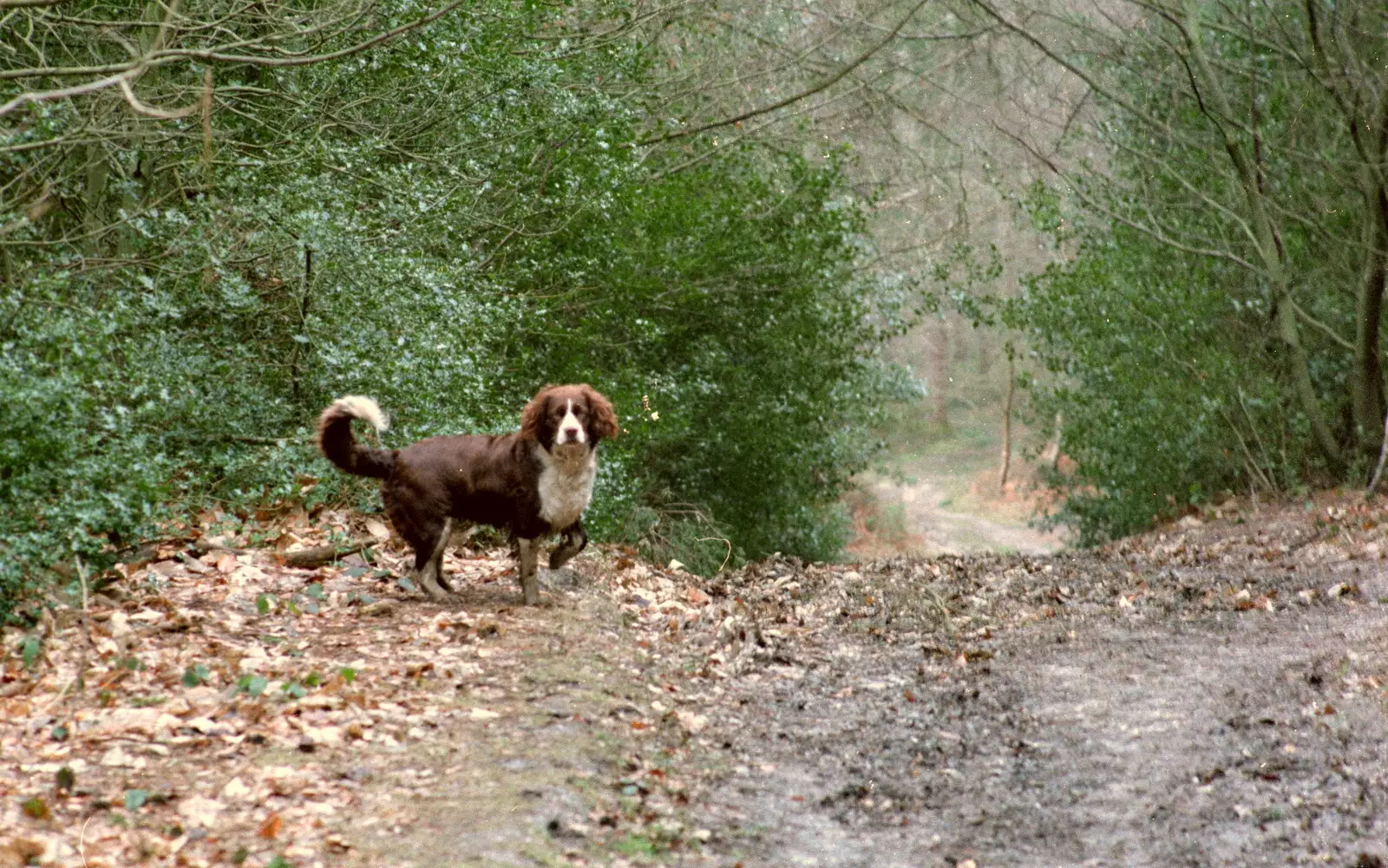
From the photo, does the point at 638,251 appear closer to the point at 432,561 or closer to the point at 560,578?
the point at 560,578

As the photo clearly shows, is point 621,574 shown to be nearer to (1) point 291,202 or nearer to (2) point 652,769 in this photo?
(1) point 291,202

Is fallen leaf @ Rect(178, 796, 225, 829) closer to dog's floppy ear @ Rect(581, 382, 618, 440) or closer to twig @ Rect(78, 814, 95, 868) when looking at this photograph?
twig @ Rect(78, 814, 95, 868)

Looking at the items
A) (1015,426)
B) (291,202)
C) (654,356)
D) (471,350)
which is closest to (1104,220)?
(654,356)

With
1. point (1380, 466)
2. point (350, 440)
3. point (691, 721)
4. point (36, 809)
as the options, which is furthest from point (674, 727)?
point (1380, 466)

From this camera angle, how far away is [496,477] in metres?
8.68

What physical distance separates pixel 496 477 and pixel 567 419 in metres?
0.65

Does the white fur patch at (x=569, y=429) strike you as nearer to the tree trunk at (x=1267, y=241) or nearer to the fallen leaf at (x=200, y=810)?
the fallen leaf at (x=200, y=810)

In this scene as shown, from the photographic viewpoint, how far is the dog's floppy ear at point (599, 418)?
8.69 meters

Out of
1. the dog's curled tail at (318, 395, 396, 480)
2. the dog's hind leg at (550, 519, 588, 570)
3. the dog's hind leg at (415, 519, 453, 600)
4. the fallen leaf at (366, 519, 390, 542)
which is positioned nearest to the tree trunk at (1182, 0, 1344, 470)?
the dog's hind leg at (550, 519, 588, 570)

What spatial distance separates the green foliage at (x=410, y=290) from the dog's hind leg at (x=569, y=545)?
6.16 ft

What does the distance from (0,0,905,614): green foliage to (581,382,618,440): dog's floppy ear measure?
2185 millimetres

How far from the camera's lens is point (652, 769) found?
6.12 metres

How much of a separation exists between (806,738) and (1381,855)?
2677 millimetres

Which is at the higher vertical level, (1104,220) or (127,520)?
(1104,220)
